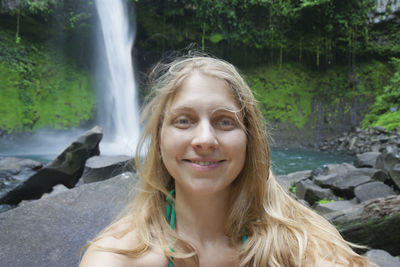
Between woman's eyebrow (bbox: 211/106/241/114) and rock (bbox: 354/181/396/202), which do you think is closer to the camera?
woman's eyebrow (bbox: 211/106/241/114)

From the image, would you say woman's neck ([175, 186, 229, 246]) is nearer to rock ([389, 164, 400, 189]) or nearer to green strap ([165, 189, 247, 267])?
green strap ([165, 189, 247, 267])

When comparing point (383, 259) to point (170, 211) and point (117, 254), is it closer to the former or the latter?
point (170, 211)

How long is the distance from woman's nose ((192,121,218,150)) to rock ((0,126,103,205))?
4.93m

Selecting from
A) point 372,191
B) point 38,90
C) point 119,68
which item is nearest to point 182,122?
point 372,191

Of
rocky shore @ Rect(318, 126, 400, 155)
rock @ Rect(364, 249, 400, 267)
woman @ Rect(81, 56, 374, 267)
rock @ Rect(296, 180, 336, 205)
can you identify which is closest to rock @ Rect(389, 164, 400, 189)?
rock @ Rect(296, 180, 336, 205)

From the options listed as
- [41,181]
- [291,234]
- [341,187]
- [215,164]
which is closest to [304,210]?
[291,234]

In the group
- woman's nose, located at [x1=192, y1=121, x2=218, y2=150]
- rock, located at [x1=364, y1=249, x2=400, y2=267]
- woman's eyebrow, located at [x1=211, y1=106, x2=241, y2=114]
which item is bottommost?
rock, located at [x1=364, y1=249, x2=400, y2=267]

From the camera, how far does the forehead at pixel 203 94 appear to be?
1.27m

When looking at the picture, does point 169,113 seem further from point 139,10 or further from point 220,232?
point 139,10

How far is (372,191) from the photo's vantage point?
163 inches

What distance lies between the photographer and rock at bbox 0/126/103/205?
5.01m

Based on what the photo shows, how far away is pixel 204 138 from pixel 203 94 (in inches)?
8.4

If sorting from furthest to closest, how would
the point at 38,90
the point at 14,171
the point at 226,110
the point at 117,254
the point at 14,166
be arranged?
the point at 38,90 < the point at 14,166 < the point at 14,171 < the point at 226,110 < the point at 117,254

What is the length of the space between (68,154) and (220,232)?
5.03 m
